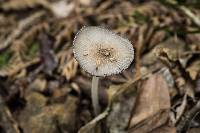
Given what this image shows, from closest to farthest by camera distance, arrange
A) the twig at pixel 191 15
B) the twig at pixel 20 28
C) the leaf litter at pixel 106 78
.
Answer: the leaf litter at pixel 106 78 → the twig at pixel 191 15 → the twig at pixel 20 28

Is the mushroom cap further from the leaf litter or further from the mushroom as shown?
the leaf litter

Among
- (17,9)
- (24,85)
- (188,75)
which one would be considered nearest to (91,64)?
(188,75)

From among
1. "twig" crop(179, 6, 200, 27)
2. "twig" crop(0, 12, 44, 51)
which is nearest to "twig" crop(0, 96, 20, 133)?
"twig" crop(0, 12, 44, 51)

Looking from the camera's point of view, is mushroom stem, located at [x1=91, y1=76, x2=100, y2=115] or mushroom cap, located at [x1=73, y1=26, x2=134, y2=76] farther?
mushroom stem, located at [x1=91, y1=76, x2=100, y2=115]

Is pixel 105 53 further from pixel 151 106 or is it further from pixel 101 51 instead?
pixel 151 106

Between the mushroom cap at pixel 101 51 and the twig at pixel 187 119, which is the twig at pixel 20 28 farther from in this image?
the twig at pixel 187 119

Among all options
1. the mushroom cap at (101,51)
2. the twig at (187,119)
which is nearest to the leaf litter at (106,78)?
the twig at (187,119)
